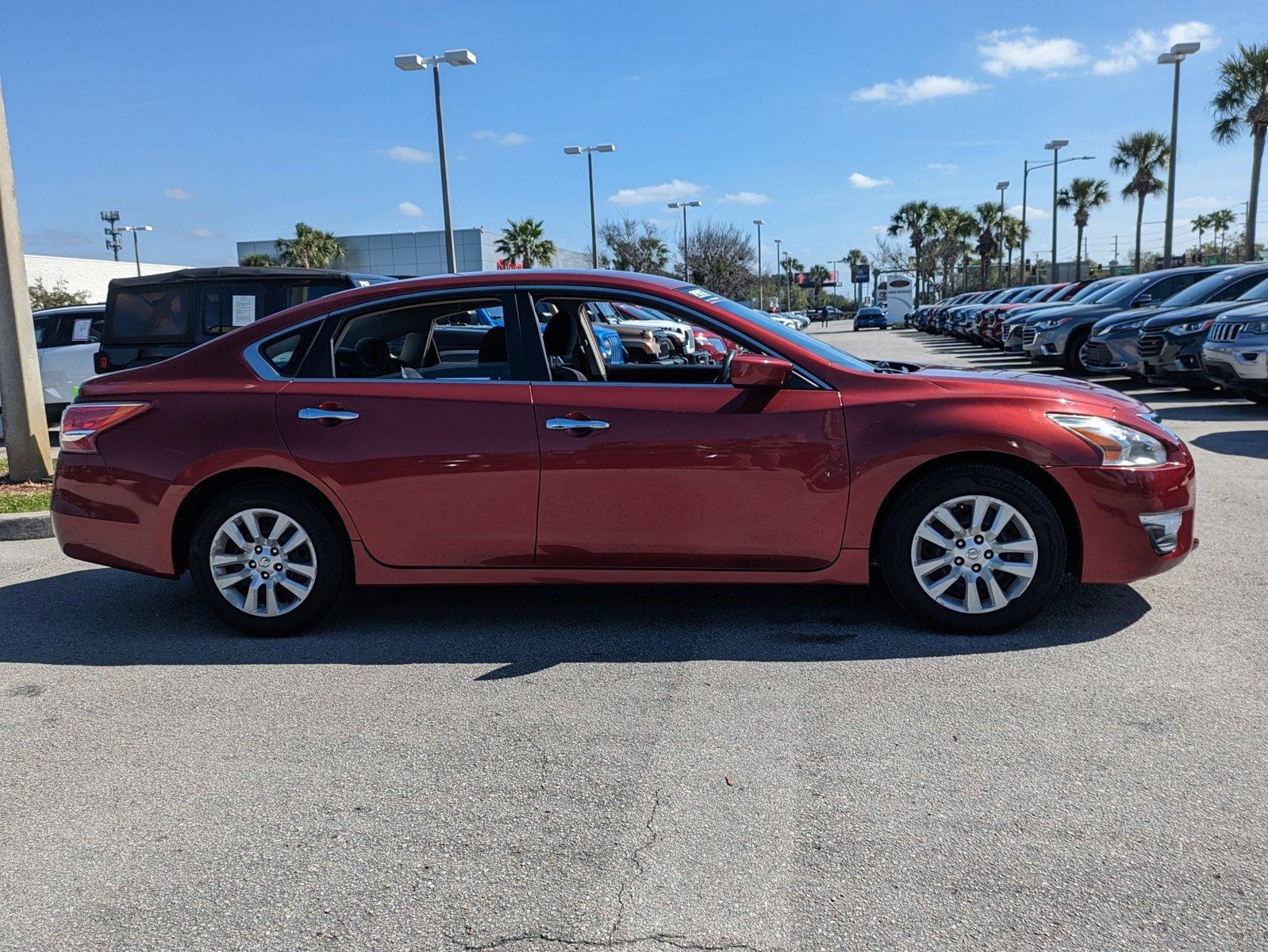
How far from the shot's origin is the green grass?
7.99 m

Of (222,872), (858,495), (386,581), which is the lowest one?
(222,872)

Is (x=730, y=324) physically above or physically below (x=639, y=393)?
above

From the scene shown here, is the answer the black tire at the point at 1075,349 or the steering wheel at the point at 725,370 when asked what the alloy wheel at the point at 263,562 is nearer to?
the steering wheel at the point at 725,370

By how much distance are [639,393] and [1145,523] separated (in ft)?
7.26

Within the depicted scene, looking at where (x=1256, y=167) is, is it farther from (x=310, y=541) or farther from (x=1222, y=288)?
(x=310, y=541)

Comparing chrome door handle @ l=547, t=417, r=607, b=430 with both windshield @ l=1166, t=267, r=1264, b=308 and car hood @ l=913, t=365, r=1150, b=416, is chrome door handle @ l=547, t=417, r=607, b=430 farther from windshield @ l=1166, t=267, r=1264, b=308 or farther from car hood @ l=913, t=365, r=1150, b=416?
windshield @ l=1166, t=267, r=1264, b=308

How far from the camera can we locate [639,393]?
4734 millimetres

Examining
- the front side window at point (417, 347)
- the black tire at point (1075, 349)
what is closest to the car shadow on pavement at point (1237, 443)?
the black tire at point (1075, 349)

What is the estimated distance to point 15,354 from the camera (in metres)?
8.96

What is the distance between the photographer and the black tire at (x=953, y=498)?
4.55m

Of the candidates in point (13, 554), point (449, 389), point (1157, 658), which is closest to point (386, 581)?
point (449, 389)

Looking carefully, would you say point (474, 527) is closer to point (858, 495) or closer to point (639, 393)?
point (639, 393)

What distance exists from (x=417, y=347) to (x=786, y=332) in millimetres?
1840

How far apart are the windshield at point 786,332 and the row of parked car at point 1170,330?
8.03 m
